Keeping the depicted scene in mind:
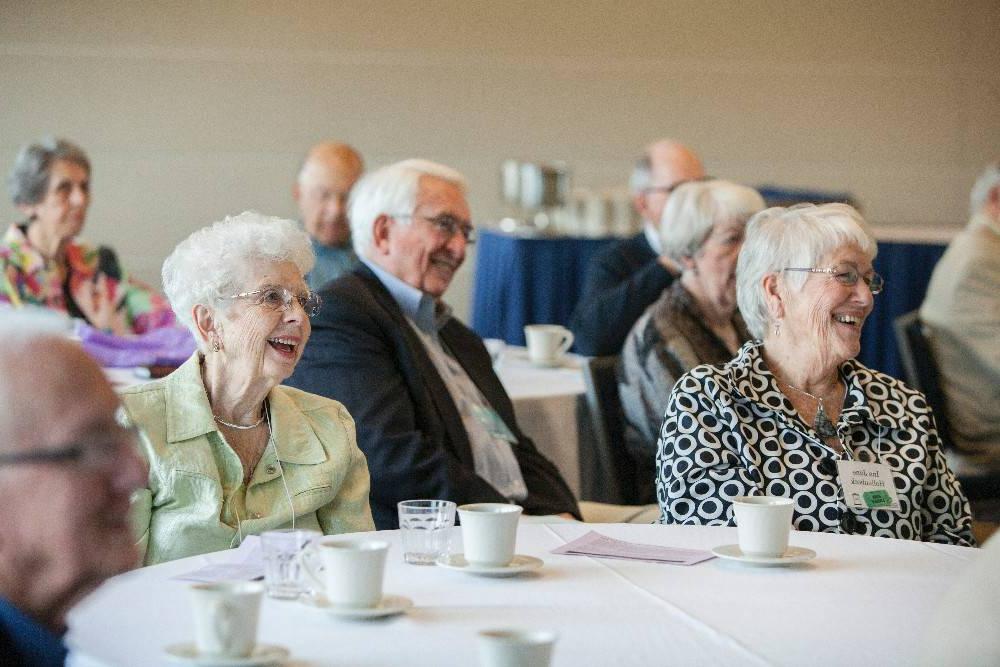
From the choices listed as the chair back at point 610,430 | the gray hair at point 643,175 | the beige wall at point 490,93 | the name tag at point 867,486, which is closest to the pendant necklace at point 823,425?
the name tag at point 867,486

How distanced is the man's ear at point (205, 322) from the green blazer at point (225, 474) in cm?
9

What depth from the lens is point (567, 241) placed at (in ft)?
22.3

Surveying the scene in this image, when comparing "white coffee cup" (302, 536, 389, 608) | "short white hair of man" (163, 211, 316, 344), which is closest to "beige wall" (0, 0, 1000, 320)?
"short white hair of man" (163, 211, 316, 344)

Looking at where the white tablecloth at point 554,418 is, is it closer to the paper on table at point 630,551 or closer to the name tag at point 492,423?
the name tag at point 492,423

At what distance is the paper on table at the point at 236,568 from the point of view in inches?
68.8

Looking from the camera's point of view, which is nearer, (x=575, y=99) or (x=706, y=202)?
(x=706, y=202)

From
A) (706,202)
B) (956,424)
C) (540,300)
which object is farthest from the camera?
(540,300)

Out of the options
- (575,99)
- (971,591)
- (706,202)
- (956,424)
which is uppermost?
(575,99)

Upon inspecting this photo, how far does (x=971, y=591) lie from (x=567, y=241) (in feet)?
19.2

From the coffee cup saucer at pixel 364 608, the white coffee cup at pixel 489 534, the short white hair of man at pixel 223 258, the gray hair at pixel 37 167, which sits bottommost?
the coffee cup saucer at pixel 364 608

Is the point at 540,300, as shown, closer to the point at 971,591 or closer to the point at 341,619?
the point at 341,619

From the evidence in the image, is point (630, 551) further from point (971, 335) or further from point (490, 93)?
point (490, 93)

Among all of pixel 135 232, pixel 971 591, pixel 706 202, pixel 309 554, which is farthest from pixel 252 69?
pixel 971 591

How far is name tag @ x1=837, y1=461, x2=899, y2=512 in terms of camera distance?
8.05 ft
